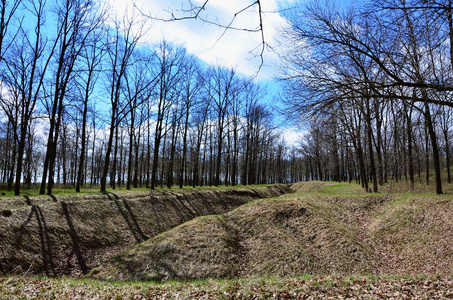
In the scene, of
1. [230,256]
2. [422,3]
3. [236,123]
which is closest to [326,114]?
[422,3]

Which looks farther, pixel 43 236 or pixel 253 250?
pixel 253 250

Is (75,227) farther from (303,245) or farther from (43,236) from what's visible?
(303,245)

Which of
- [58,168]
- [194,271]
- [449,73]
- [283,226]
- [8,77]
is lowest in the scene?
[194,271]

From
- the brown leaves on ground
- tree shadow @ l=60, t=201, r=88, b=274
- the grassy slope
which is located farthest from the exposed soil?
the grassy slope

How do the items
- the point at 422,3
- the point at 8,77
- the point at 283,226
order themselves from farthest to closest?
the point at 8,77 < the point at 283,226 < the point at 422,3

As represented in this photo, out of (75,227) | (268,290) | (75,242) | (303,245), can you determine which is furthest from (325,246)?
(75,227)

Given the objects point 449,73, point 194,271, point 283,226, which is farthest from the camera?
point 283,226

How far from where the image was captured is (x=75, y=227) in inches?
431

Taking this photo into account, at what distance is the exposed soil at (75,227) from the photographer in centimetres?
863

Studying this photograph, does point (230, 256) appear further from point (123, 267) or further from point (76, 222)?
point (76, 222)

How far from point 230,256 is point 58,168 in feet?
117

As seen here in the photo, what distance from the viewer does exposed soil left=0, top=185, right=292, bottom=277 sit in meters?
8.63

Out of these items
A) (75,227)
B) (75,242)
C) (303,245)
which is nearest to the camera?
(75,242)

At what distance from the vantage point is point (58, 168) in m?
35.1
